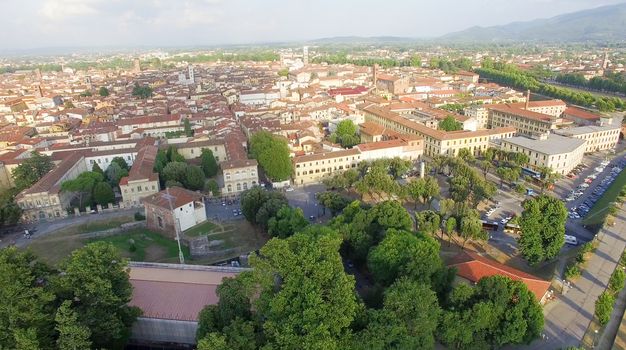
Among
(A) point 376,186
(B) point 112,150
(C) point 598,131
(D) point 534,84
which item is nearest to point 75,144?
(B) point 112,150

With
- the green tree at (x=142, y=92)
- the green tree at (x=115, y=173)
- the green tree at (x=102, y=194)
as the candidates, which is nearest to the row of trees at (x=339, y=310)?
the green tree at (x=102, y=194)

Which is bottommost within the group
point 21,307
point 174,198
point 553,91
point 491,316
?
point 491,316

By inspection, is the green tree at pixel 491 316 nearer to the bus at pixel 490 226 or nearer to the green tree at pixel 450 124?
the bus at pixel 490 226

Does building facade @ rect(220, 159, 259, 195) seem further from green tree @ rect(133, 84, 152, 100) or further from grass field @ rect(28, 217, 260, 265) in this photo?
green tree @ rect(133, 84, 152, 100)

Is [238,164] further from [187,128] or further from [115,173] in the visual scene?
[187,128]

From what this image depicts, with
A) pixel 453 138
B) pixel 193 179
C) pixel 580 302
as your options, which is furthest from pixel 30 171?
pixel 580 302

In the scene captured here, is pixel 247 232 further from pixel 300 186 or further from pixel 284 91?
pixel 284 91
